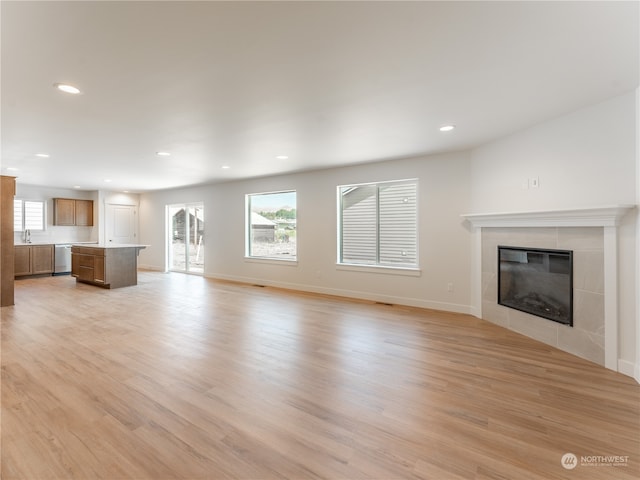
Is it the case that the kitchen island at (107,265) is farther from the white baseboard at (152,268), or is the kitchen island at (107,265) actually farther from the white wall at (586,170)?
the white wall at (586,170)

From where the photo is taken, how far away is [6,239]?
5.02 metres

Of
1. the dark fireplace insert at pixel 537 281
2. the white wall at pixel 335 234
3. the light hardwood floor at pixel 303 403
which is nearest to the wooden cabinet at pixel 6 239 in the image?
the light hardwood floor at pixel 303 403

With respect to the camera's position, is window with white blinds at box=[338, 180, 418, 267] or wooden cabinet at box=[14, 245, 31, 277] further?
wooden cabinet at box=[14, 245, 31, 277]

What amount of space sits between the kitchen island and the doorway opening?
186cm

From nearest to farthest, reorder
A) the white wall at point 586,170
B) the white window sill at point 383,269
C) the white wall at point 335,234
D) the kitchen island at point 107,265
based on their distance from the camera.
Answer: the white wall at point 586,170, the white wall at point 335,234, the white window sill at point 383,269, the kitchen island at point 107,265

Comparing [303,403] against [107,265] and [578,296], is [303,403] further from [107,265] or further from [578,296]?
[107,265]

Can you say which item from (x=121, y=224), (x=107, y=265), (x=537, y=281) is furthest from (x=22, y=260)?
(x=537, y=281)

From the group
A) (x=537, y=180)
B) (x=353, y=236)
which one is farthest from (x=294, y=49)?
(x=353, y=236)

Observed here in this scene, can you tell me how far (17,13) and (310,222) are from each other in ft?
16.4

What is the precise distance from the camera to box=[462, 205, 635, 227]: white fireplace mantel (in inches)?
111

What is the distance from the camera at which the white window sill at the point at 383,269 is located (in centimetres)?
519

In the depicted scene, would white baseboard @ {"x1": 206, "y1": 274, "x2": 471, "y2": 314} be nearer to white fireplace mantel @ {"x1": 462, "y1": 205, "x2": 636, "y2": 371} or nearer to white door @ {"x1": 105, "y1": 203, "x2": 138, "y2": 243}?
white fireplace mantel @ {"x1": 462, "y1": 205, "x2": 636, "y2": 371}

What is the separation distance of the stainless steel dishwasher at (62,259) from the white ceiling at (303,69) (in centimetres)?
543

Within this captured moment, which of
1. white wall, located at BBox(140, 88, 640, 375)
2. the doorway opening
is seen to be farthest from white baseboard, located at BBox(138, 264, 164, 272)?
white wall, located at BBox(140, 88, 640, 375)
